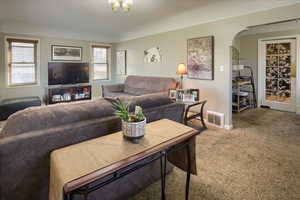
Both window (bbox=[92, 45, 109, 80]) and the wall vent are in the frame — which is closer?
the wall vent

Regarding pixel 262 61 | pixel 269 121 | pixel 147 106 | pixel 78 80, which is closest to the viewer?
pixel 147 106

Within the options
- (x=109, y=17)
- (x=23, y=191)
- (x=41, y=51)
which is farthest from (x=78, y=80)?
(x=23, y=191)

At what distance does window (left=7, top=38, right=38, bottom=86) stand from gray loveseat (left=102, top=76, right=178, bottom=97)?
89.0 inches

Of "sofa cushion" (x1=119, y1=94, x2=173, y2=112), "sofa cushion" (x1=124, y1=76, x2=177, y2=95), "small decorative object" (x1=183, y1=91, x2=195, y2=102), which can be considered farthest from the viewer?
"sofa cushion" (x1=124, y1=76, x2=177, y2=95)

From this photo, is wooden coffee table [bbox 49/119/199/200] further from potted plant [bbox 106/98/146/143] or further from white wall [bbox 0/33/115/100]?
white wall [bbox 0/33/115/100]

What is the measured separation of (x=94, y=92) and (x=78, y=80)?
82 cm

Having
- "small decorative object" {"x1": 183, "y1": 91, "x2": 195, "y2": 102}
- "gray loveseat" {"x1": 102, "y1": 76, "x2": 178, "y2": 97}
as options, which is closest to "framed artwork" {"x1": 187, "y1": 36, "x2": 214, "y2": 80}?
"gray loveseat" {"x1": 102, "y1": 76, "x2": 178, "y2": 97}

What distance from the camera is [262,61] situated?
5633 mm

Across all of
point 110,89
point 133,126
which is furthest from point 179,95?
point 110,89

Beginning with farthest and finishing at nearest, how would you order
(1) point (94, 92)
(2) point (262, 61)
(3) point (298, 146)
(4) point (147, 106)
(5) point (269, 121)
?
(1) point (94, 92) → (2) point (262, 61) → (5) point (269, 121) → (3) point (298, 146) → (4) point (147, 106)

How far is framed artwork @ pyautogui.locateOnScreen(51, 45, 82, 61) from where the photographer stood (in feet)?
19.4

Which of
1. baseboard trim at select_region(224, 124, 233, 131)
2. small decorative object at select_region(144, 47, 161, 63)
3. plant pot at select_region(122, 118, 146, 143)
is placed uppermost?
small decorative object at select_region(144, 47, 161, 63)

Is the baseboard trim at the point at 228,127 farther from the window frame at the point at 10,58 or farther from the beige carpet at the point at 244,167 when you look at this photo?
the window frame at the point at 10,58

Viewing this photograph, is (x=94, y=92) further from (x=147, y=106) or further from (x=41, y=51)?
(x=147, y=106)
